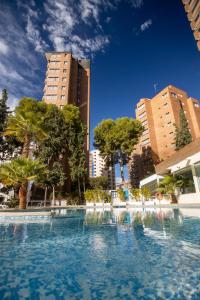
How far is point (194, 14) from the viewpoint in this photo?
22.8 meters

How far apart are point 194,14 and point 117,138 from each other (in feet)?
67.6

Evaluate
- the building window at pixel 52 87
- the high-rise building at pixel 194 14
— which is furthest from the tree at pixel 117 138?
the high-rise building at pixel 194 14

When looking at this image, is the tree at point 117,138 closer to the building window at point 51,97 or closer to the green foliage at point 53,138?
the green foliage at point 53,138

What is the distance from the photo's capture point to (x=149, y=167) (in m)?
44.8

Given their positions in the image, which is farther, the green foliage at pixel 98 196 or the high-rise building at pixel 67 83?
the high-rise building at pixel 67 83

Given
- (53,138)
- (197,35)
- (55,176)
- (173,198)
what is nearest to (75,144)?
(53,138)

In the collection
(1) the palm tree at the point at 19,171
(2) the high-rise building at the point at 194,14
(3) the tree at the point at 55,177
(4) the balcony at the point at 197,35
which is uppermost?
(2) the high-rise building at the point at 194,14

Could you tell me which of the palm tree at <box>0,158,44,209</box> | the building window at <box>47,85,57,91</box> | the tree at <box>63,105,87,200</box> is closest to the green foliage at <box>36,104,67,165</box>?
the tree at <box>63,105,87,200</box>

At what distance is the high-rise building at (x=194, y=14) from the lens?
2222 cm

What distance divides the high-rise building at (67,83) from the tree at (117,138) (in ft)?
28.3

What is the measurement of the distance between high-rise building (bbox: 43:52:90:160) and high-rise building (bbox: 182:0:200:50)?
2809 centimetres

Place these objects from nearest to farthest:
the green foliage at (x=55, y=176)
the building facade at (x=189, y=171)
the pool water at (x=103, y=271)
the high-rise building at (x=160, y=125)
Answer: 1. the pool water at (x=103, y=271)
2. the building facade at (x=189, y=171)
3. the green foliage at (x=55, y=176)
4. the high-rise building at (x=160, y=125)

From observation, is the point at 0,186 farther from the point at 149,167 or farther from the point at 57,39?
the point at 149,167

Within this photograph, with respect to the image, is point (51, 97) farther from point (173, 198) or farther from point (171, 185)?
point (173, 198)
